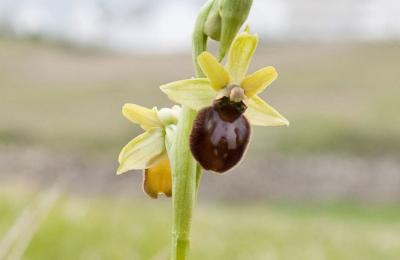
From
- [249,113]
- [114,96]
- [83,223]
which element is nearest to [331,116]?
[114,96]

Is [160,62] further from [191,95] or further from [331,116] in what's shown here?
[191,95]

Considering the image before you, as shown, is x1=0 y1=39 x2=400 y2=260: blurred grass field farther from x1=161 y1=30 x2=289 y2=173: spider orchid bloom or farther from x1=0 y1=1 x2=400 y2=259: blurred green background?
x1=161 y1=30 x2=289 y2=173: spider orchid bloom

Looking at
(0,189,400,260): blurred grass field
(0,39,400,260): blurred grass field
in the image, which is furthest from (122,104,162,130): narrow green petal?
(0,189,400,260): blurred grass field

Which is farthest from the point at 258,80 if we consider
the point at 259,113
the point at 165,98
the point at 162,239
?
the point at 165,98

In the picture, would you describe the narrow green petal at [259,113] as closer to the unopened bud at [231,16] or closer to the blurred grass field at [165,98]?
the unopened bud at [231,16]

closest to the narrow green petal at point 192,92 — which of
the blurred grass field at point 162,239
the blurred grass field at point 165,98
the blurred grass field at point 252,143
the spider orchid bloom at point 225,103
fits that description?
the spider orchid bloom at point 225,103

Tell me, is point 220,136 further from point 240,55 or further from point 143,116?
point 143,116
